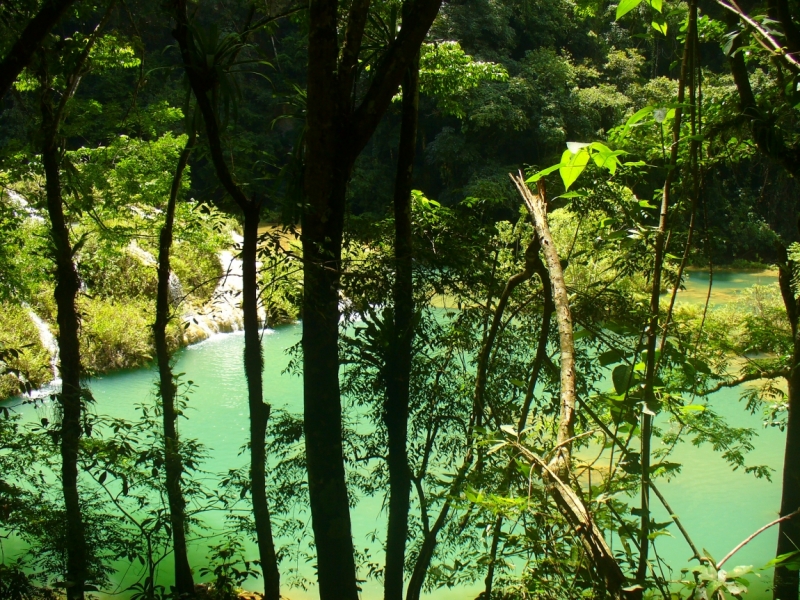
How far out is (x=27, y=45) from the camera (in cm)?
258

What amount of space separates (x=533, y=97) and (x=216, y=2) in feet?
31.7

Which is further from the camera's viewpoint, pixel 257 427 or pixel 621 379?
pixel 257 427

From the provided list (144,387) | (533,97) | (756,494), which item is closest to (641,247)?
(756,494)

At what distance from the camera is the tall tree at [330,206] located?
2861 millimetres

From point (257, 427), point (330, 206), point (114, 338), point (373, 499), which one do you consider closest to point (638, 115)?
point (330, 206)

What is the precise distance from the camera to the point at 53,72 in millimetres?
4035

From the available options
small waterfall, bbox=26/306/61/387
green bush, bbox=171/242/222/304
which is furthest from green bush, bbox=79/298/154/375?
green bush, bbox=171/242/222/304

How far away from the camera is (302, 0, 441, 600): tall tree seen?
9.39ft

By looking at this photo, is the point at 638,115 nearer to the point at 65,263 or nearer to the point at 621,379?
the point at 621,379

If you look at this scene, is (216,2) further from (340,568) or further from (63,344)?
(340,568)

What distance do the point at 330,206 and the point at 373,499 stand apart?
467cm

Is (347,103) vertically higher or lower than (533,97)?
lower

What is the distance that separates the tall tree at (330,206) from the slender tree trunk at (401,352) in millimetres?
526

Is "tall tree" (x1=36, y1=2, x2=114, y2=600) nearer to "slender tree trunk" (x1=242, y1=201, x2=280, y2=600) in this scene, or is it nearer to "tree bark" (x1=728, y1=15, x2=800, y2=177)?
"slender tree trunk" (x1=242, y1=201, x2=280, y2=600)
